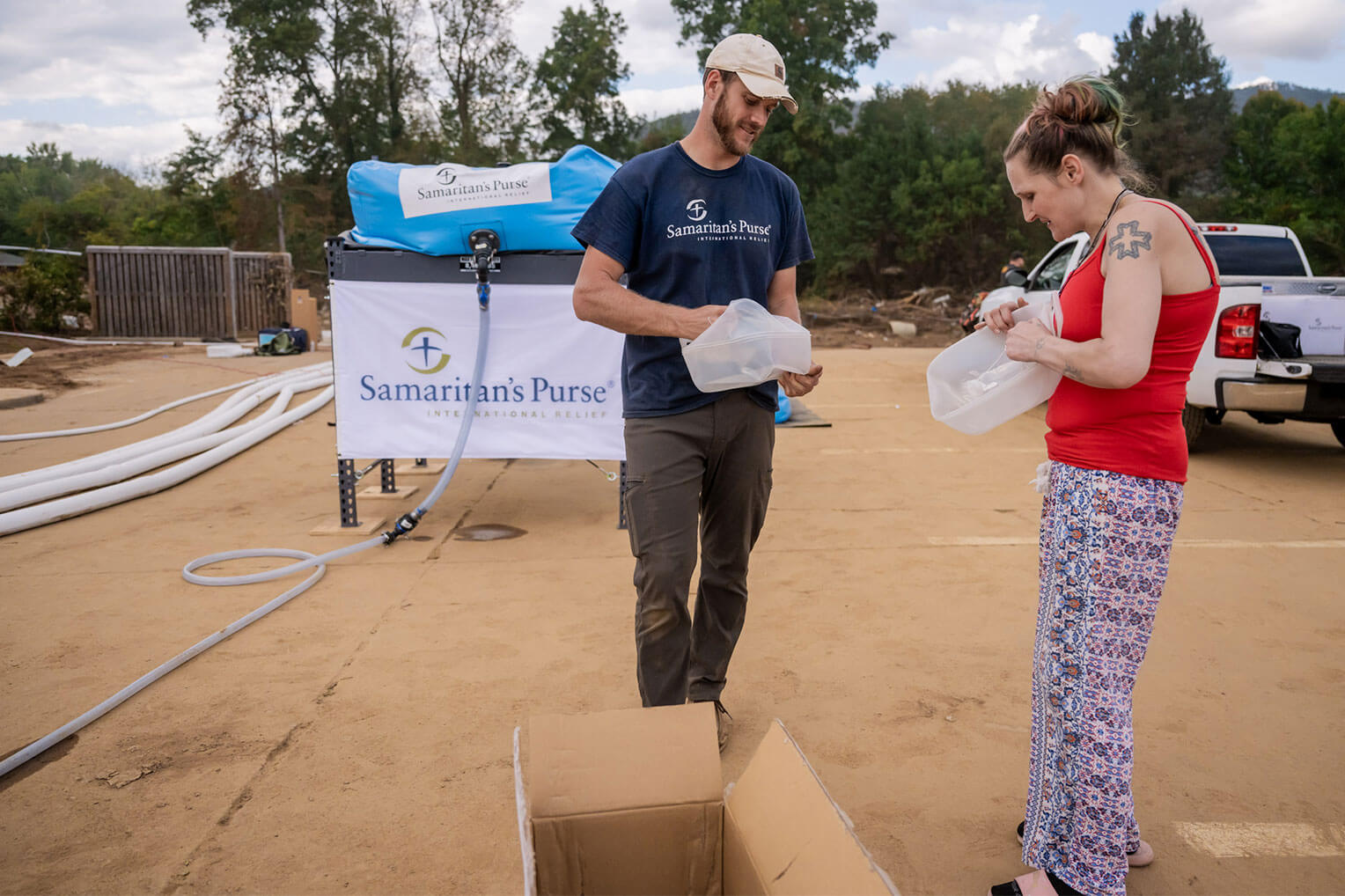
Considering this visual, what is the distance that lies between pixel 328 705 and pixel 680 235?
80.1 inches

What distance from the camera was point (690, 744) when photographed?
6.00ft

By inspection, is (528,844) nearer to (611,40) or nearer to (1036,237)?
(1036,237)

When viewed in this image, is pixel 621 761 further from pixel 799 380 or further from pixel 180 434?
pixel 180 434

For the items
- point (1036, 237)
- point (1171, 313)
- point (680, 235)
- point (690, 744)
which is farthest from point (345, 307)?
point (1036, 237)

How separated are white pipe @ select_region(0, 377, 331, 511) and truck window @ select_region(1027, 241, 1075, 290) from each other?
7768mm

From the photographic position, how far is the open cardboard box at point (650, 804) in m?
1.69

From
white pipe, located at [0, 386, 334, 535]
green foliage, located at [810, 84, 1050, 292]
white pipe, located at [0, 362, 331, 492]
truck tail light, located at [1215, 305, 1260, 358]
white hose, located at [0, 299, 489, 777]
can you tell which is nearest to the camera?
white hose, located at [0, 299, 489, 777]

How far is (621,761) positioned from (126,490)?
18.1 ft

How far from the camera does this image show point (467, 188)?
15.8ft

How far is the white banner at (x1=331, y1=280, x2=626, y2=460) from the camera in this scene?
5074mm

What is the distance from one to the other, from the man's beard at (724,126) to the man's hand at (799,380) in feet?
2.10

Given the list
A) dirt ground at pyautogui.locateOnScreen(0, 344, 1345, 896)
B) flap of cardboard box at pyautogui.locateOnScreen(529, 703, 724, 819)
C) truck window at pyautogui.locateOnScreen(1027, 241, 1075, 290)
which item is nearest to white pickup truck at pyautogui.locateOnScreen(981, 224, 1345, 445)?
dirt ground at pyautogui.locateOnScreen(0, 344, 1345, 896)

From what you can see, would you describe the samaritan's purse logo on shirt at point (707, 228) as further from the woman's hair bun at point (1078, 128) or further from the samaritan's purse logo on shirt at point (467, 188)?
the samaritan's purse logo on shirt at point (467, 188)

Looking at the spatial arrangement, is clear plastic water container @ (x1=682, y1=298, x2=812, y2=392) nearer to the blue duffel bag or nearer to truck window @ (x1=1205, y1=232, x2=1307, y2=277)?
the blue duffel bag
